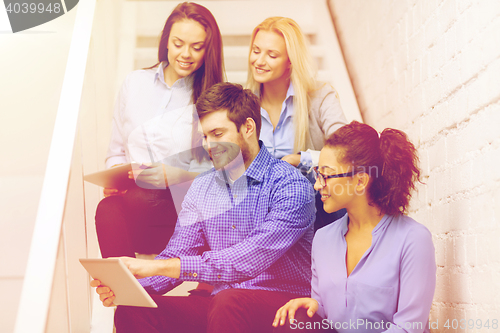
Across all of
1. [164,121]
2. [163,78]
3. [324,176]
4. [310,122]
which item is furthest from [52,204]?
[310,122]

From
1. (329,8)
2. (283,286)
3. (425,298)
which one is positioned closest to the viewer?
(425,298)

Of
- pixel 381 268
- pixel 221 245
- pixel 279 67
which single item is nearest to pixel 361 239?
pixel 381 268

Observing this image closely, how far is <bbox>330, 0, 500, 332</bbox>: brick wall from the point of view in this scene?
3.29 ft

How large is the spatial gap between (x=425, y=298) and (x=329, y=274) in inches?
9.0

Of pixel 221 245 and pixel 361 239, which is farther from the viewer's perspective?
pixel 221 245

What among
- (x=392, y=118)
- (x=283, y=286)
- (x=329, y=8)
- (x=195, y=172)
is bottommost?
(x=283, y=286)

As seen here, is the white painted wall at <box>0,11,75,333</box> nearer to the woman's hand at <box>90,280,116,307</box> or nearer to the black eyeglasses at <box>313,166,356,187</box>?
the woman's hand at <box>90,280,116,307</box>

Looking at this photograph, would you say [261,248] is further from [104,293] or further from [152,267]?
[104,293]

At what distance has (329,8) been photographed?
105 inches

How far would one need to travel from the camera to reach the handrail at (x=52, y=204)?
2.96ft

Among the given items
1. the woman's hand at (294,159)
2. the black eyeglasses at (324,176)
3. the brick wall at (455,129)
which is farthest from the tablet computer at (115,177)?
the brick wall at (455,129)

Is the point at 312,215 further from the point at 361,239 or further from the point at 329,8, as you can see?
the point at 329,8

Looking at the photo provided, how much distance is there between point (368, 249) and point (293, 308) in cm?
22

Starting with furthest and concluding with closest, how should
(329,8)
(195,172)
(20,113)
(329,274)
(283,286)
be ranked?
1. (329,8)
2. (20,113)
3. (195,172)
4. (283,286)
5. (329,274)
